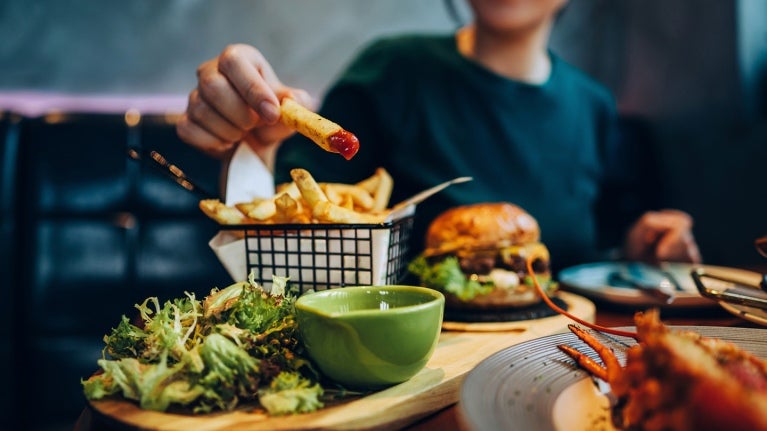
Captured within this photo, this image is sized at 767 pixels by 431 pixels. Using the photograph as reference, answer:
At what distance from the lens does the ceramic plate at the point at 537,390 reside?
27.9 inches

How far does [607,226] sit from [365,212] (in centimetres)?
225

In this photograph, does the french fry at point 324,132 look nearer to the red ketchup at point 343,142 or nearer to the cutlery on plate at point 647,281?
the red ketchup at point 343,142

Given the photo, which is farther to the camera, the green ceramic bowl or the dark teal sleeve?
the dark teal sleeve

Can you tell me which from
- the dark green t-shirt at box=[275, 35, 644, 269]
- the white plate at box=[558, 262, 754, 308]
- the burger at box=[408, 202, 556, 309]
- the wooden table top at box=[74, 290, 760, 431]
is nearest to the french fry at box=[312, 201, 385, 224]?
the burger at box=[408, 202, 556, 309]

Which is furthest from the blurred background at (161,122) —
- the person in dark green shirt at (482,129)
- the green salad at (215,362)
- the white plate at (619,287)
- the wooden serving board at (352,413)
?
the wooden serving board at (352,413)

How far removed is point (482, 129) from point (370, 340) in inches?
75.8

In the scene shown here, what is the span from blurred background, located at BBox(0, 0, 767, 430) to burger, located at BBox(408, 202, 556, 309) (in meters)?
1.47

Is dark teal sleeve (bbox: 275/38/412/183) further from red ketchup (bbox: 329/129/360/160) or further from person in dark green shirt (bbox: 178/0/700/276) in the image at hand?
red ketchup (bbox: 329/129/360/160)

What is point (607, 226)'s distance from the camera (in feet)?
10.5

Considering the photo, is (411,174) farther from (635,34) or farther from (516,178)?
(635,34)

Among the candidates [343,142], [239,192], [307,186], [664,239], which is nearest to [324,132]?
[343,142]

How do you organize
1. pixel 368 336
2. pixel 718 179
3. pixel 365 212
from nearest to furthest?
pixel 368 336 → pixel 365 212 → pixel 718 179

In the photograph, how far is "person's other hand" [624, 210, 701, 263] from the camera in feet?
7.28

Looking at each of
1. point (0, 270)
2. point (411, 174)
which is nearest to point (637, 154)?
point (411, 174)
